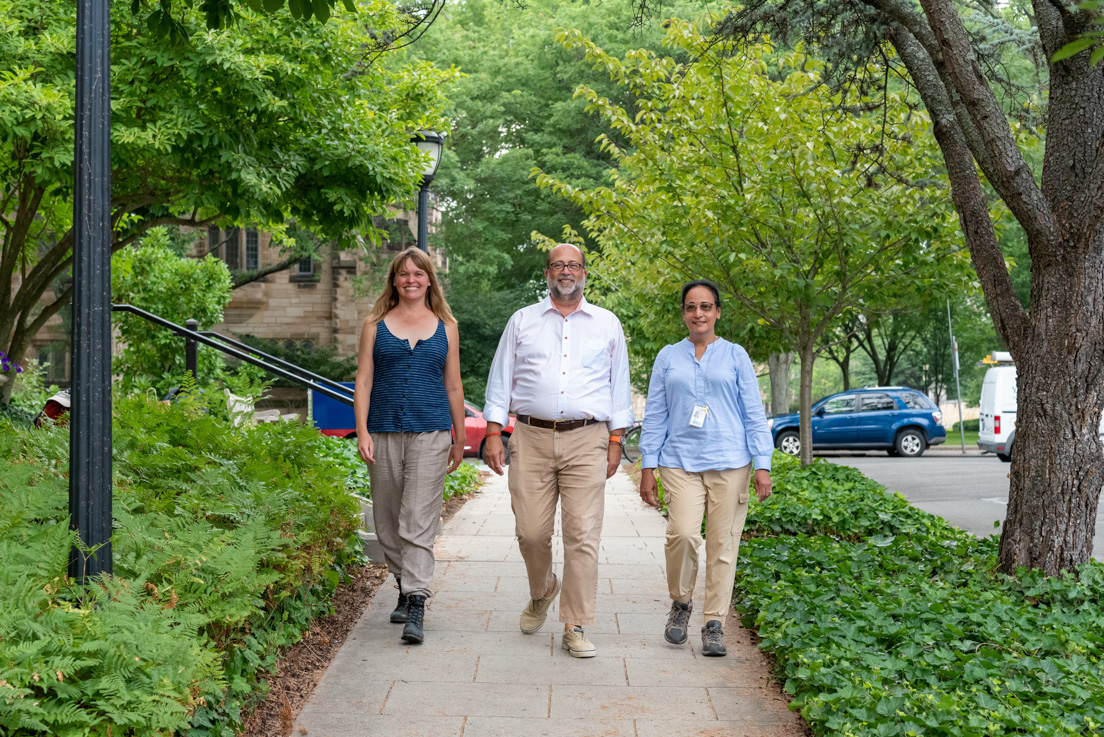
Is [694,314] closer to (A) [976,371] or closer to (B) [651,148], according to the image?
(B) [651,148]

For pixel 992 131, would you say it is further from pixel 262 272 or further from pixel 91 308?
pixel 262 272

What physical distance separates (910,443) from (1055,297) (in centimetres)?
1957

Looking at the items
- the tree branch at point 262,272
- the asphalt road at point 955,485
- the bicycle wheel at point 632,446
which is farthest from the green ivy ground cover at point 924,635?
the tree branch at point 262,272

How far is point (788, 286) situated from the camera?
35.1 feet

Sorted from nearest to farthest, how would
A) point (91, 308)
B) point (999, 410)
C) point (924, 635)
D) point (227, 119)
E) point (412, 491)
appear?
1. point (91, 308)
2. point (924, 635)
3. point (412, 491)
4. point (227, 119)
5. point (999, 410)

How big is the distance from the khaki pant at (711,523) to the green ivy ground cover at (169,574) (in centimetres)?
177

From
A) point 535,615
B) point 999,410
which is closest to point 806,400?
point 535,615

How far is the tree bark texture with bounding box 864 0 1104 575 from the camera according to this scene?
5590mm

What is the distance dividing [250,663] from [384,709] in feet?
1.84

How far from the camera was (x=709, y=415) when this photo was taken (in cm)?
515

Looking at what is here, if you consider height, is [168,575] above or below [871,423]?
above

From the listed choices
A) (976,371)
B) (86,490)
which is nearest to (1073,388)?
(86,490)

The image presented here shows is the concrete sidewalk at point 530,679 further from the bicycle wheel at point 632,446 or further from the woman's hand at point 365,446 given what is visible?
the bicycle wheel at point 632,446

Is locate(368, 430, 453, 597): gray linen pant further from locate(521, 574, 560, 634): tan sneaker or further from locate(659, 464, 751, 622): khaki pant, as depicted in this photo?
locate(659, 464, 751, 622): khaki pant
